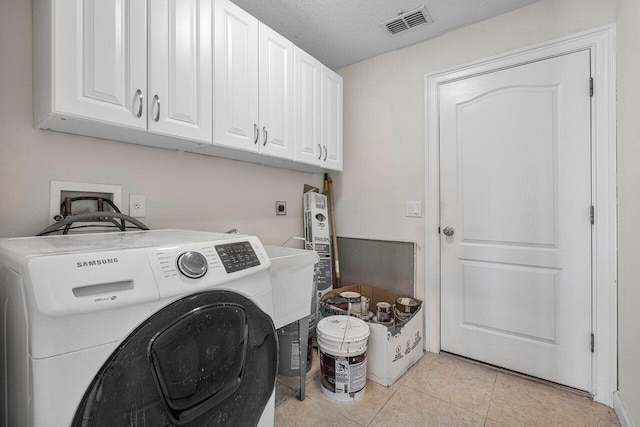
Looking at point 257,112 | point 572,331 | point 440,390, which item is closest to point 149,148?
point 257,112

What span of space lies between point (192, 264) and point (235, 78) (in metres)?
1.14

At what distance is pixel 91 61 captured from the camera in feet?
3.64

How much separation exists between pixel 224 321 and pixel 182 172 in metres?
1.10

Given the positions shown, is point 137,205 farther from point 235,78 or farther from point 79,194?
point 235,78

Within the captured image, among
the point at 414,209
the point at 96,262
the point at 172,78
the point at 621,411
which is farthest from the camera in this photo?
the point at 414,209

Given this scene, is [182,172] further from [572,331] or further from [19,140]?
[572,331]

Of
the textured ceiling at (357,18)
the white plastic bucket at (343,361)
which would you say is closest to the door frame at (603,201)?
the textured ceiling at (357,18)

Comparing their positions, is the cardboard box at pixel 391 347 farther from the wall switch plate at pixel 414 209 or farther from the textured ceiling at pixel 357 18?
the textured ceiling at pixel 357 18

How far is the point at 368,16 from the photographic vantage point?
196 centimetres

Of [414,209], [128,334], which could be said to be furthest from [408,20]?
[128,334]

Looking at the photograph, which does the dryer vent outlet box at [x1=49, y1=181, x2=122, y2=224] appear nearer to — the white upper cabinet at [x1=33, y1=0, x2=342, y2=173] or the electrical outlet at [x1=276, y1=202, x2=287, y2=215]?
the white upper cabinet at [x1=33, y1=0, x2=342, y2=173]

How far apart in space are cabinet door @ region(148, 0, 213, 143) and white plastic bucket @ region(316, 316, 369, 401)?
49.8 inches

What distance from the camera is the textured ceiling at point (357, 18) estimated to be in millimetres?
1847

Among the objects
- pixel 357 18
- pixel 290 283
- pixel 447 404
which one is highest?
pixel 357 18
